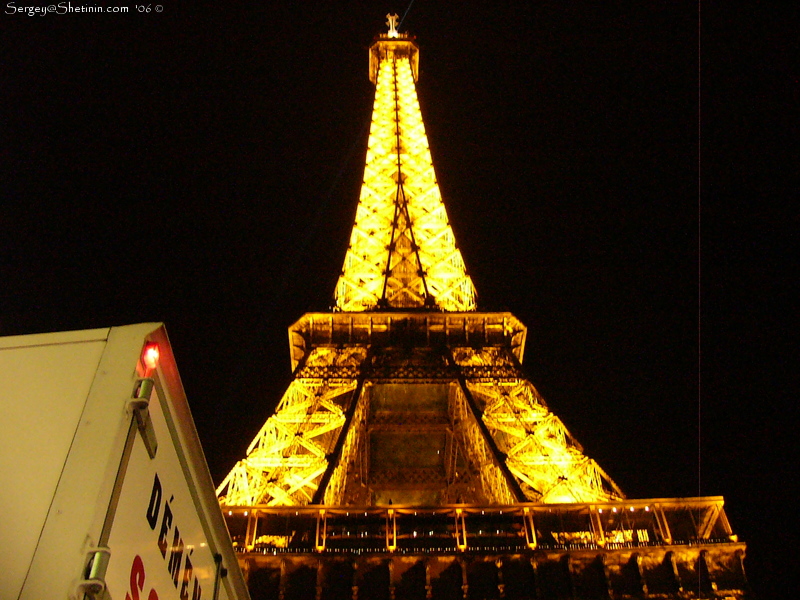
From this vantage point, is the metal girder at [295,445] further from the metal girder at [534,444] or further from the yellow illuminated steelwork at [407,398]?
the metal girder at [534,444]

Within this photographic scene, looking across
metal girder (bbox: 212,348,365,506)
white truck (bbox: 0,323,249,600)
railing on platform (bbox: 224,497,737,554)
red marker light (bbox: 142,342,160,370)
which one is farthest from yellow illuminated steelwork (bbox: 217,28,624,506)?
red marker light (bbox: 142,342,160,370)

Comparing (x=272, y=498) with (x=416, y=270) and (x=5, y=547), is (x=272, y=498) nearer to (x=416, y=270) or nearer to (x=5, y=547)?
(x=5, y=547)

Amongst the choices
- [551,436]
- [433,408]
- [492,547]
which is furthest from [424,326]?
[492,547]

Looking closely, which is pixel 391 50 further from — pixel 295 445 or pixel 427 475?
pixel 295 445

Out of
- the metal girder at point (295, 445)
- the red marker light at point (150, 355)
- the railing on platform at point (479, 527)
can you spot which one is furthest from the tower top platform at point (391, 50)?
the red marker light at point (150, 355)

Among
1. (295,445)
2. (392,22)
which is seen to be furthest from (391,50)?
(295,445)

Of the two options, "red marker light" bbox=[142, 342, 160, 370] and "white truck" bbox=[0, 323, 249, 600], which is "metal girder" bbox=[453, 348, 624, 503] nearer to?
"white truck" bbox=[0, 323, 249, 600]
